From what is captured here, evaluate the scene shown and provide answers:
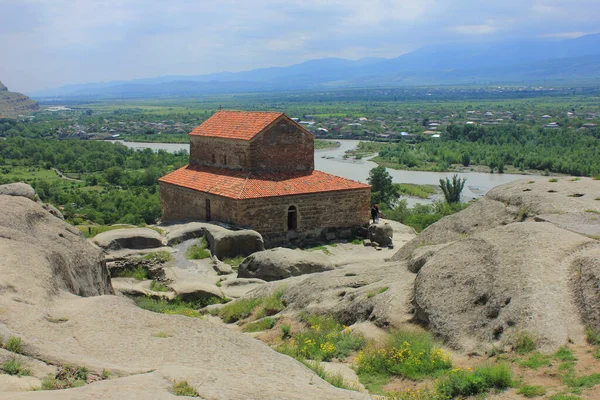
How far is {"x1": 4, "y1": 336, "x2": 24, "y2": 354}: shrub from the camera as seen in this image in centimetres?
632

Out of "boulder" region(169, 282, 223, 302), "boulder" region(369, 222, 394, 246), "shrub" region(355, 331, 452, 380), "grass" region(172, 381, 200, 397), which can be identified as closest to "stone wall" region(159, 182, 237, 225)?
"boulder" region(369, 222, 394, 246)

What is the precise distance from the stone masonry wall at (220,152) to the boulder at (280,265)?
27.4 ft

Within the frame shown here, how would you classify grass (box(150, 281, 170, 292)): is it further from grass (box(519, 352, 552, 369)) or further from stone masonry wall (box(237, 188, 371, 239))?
grass (box(519, 352, 552, 369))

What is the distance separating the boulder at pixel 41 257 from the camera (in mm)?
8539

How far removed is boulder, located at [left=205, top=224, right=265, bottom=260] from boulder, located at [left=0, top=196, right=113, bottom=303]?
7.16 metres

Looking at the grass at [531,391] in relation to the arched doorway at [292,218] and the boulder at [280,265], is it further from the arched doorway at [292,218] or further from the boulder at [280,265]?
the arched doorway at [292,218]

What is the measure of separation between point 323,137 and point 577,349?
358 feet

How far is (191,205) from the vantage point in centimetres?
2591

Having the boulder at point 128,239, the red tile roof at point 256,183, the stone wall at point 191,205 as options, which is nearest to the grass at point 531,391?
the boulder at point 128,239

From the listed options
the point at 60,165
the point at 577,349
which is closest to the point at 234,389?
the point at 577,349

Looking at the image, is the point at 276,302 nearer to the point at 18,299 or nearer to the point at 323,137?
the point at 18,299

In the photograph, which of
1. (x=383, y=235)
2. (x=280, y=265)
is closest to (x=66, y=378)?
(x=280, y=265)

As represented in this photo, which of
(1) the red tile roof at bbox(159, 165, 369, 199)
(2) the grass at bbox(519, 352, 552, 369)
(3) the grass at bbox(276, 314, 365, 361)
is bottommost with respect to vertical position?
(3) the grass at bbox(276, 314, 365, 361)

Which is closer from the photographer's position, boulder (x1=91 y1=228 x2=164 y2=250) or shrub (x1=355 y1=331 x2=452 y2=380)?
shrub (x1=355 y1=331 x2=452 y2=380)
